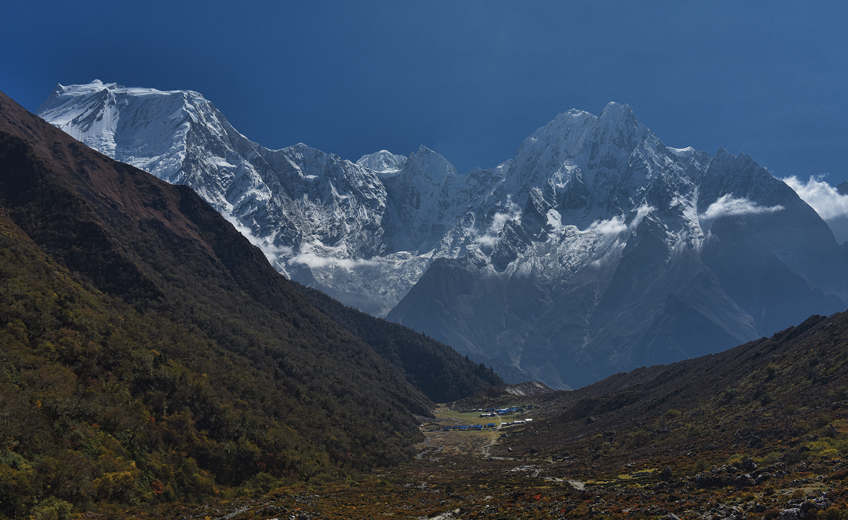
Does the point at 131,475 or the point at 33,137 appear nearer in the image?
the point at 131,475

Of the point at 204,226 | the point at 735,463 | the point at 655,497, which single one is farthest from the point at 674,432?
the point at 204,226

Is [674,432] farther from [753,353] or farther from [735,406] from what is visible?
[753,353]

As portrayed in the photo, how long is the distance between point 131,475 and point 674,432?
78.0 metres

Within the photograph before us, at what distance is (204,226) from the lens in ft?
550

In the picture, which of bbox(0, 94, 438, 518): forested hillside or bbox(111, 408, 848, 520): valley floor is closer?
bbox(111, 408, 848, 520): valley floor

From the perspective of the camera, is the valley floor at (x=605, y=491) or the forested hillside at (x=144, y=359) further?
the forested hillside at (x=144, y=359)

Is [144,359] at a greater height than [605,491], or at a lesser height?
greater

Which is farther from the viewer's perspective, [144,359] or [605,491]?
[144,359]

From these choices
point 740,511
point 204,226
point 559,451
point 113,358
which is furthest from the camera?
point 204,226

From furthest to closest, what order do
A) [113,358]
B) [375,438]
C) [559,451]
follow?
1. [375,438]
2. [559,451]
3. [113,358]

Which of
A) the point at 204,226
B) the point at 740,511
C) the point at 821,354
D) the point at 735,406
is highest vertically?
the point at 204,226

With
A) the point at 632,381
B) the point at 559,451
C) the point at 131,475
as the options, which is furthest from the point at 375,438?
the point at 632,381

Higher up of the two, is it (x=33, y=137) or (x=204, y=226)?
(x=33, y=137)

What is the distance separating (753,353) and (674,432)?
160 feet
